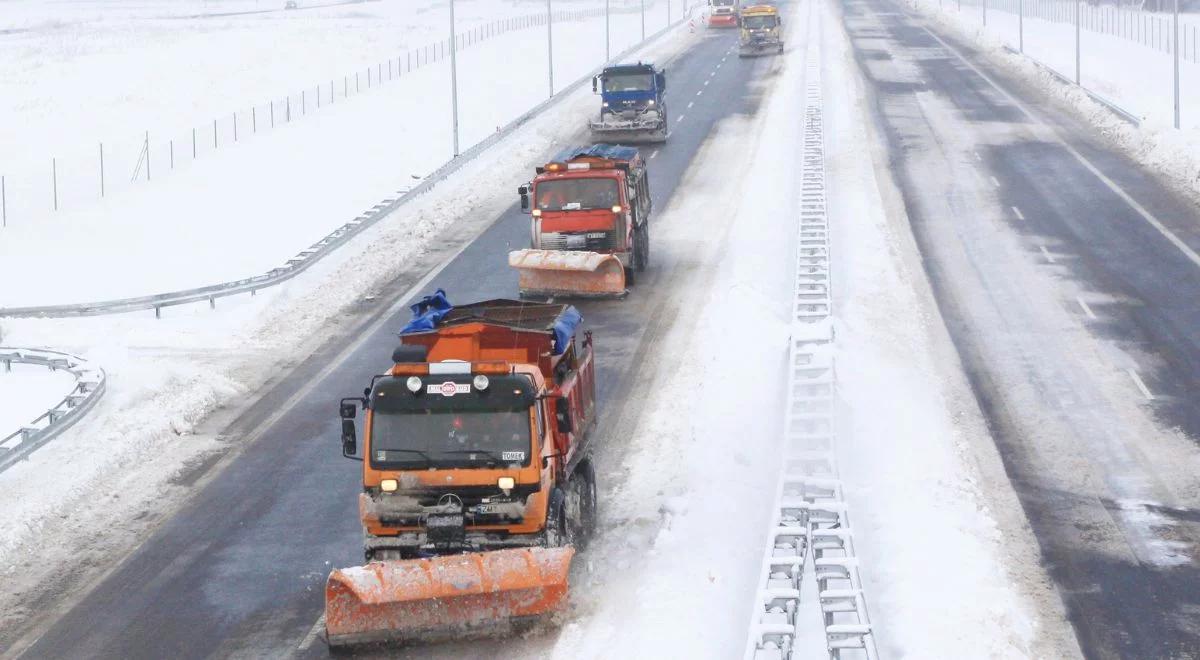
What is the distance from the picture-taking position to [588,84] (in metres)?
68.6

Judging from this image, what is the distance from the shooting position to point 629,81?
5184cm

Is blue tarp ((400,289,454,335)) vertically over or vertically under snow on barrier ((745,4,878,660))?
over

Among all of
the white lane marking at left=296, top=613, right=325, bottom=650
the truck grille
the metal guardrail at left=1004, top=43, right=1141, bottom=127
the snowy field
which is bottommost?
the white lane marking at left=296, top=613, right=325, bottom=650

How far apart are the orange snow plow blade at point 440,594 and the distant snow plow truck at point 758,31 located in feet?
215

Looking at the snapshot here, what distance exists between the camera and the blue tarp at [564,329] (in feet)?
55.1

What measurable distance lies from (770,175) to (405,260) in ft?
42.7

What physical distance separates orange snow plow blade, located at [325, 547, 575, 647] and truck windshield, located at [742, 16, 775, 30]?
65782 millimetres

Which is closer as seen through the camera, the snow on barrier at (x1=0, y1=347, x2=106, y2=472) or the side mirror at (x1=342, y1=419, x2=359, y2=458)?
the side mirror at (x1=342, y1=419, x2=359, y2=458)

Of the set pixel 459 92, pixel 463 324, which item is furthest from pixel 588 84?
pixel 463 324

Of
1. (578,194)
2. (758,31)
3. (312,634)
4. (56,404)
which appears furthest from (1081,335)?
(758,31)

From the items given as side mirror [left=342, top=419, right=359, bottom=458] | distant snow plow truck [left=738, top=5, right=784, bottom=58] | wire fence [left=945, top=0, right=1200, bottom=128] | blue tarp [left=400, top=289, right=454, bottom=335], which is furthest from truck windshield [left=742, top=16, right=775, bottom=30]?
side mirror [left=342, top=419, right=359, bottom=458]

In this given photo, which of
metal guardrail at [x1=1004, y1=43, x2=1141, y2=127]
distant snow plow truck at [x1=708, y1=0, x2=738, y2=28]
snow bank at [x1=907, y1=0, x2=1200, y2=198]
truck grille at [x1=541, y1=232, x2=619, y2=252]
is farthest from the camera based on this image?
distant snow plow truck at [x1=708, y1=0, x2=738, y2=28]

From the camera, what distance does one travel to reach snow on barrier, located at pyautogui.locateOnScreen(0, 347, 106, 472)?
20.5 metres

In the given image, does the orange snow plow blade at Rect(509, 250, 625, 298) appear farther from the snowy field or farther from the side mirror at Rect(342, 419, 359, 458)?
the side mirror at Rect(342, 419, 359, 458)
